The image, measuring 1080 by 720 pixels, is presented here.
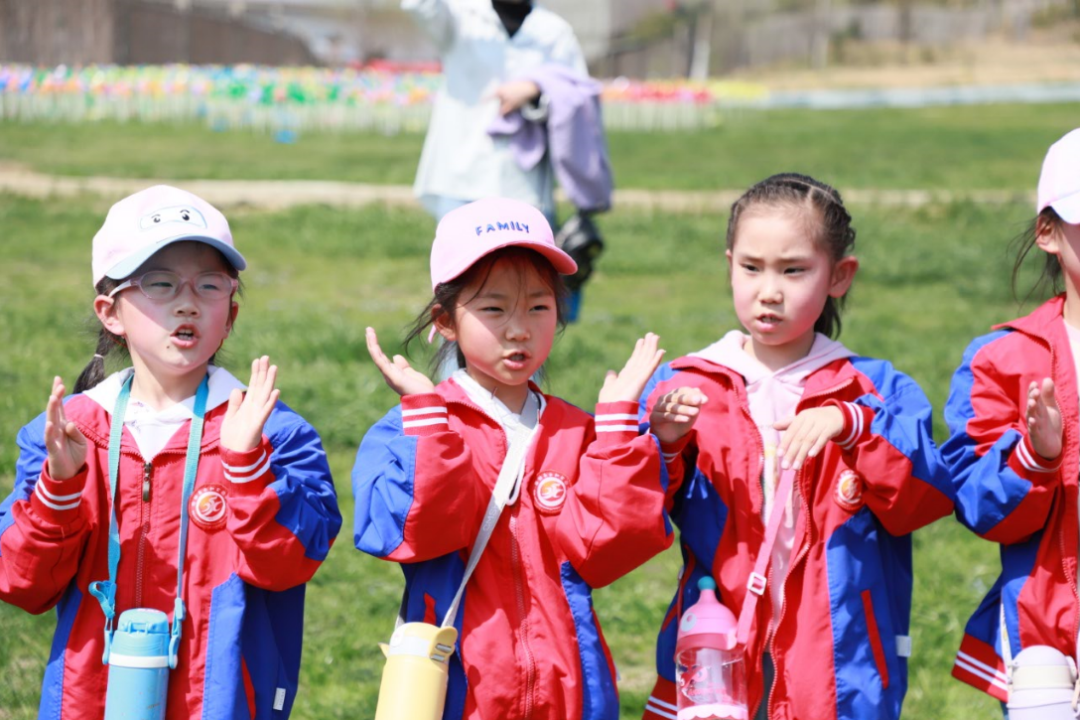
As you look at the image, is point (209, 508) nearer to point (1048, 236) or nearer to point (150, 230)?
point (150, 230)

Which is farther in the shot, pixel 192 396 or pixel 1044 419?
pixel 192 396

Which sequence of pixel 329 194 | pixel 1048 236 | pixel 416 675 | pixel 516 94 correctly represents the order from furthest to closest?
pixel 329 194 < pixel 516 94 < pixel 1048 236 < pixel 416 675

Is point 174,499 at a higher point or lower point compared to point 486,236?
lower

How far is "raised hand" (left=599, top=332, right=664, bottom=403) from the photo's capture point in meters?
2.97

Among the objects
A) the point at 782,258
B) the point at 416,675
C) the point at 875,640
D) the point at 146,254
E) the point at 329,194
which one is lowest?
the point at 416,675

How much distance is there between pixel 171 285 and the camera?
314cm

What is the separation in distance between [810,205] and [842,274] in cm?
20

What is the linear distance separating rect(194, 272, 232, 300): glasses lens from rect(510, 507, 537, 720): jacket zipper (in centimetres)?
84

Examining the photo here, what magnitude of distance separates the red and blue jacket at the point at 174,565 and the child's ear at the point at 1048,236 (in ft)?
5.96

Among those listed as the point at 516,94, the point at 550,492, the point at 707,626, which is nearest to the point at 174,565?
the point at 550,492

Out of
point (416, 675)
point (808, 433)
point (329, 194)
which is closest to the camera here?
point (416, 675)

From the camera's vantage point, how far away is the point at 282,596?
317 cm

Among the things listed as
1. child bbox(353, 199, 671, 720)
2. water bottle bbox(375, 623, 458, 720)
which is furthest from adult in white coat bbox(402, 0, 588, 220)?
water bottle bbox(375, 623, 458, 720)

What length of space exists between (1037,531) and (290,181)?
1521 centimetres
